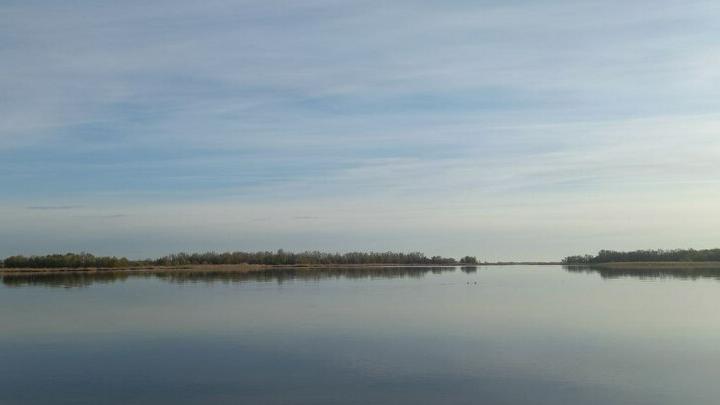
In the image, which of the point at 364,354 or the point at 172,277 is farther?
the point at 172,277

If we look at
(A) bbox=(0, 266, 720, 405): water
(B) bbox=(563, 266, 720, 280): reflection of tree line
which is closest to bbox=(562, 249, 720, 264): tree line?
(B) bbox=(563, 266, 720, 280): reflection of tree line

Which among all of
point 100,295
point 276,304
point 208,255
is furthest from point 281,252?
point 276,304

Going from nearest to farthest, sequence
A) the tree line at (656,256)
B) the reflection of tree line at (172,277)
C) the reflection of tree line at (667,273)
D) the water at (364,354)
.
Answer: the water at (364,354) → the reflection of tree line at (172,277) → the reflection of tree line at (667,273) → the tree line at (656,256)

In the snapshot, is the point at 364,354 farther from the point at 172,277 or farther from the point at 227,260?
the point at 227,260

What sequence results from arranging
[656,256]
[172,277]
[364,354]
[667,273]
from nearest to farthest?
[364,354] → [172,277] → [667,273] → [656,256]

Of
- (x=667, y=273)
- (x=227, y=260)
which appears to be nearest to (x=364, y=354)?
(x=667, y=273)

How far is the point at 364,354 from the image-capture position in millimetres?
14531

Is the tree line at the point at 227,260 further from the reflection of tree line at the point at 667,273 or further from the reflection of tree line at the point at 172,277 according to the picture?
the reflection of tree line at the point at 667,273

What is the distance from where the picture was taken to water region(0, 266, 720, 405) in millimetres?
11102

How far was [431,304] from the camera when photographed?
27125 millimetres

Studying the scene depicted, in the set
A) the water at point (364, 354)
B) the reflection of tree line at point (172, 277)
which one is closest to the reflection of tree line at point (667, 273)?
the reflection of tree line at point (172, 277)

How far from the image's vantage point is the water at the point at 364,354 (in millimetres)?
11102

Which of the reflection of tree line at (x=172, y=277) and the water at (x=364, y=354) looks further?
the reflection of tree line at (x=172, y=277)

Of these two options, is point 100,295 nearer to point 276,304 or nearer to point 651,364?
point 276,304
